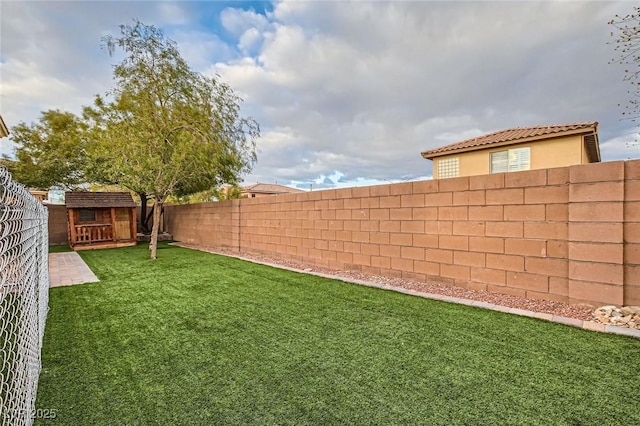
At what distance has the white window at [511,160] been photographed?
9273 mm

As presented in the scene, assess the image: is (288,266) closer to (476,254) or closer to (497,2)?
(476,254)

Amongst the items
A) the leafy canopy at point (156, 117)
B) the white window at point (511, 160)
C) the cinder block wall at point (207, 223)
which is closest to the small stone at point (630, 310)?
the white window at point (511, 160)

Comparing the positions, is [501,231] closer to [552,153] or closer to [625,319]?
[625,319]

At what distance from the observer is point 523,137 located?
906 cm

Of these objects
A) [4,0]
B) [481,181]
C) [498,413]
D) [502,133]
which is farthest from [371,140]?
[498,413]

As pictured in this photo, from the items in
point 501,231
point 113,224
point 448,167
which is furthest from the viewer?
point 113,224

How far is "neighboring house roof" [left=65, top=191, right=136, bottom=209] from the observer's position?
36.8ft

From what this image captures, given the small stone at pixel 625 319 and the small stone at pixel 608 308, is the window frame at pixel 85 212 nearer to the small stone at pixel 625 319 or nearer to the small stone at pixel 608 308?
the small stone at pixel 608 308

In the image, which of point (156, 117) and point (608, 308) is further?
point (156, 117)

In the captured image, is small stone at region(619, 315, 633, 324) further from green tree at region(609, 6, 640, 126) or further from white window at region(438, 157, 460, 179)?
white window at region(438, 157, 460, 179)

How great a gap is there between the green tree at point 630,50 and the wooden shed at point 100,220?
14247 millimetres

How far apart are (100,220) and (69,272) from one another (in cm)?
625

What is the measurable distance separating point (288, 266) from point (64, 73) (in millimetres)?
8696

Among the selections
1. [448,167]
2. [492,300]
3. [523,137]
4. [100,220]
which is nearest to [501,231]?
[492,300]
